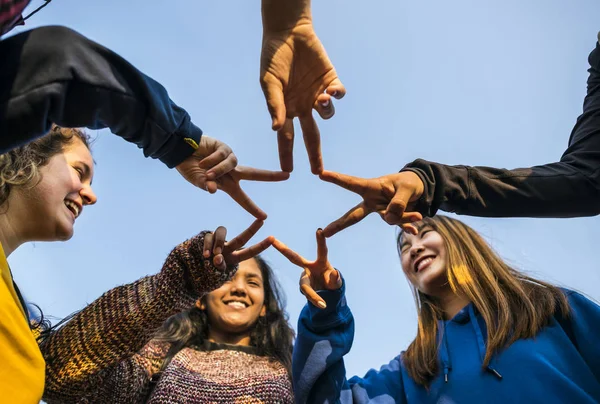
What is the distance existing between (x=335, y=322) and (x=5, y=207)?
4.39 feet

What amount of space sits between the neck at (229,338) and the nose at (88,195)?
987mm

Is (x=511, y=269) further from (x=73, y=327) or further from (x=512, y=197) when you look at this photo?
(x=73, y=327)

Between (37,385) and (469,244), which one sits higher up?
(37,385)

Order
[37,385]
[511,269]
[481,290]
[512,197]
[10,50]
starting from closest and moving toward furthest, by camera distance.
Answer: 1. [10,50]
2. [37,385]
3. [512,197]
4. [481,290]
5. [511,269]

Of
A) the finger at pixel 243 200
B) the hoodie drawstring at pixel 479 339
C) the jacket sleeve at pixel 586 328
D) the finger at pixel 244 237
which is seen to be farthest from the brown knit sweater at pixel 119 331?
the jacket sleeve at pixel 586 328

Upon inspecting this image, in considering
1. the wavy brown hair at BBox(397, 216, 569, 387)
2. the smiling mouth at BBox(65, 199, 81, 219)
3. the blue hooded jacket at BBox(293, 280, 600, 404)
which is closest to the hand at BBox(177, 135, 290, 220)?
the smiling mouth at BBox(65, 199, 81, 219)

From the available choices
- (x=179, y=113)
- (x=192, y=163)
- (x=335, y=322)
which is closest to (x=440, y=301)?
(x=335, y=322)

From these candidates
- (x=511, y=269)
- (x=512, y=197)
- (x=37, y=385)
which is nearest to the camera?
(x=37, y=385)

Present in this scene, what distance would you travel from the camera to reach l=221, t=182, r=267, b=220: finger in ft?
7.38

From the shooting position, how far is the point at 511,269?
2816 mm

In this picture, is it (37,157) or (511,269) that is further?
(511,269)

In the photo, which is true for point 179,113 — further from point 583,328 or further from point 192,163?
point 583,328

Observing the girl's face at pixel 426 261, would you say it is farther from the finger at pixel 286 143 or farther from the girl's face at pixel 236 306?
the finger at pixel 286 143

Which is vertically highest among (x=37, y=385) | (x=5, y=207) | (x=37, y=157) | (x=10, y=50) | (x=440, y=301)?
(x=10, y=50)
